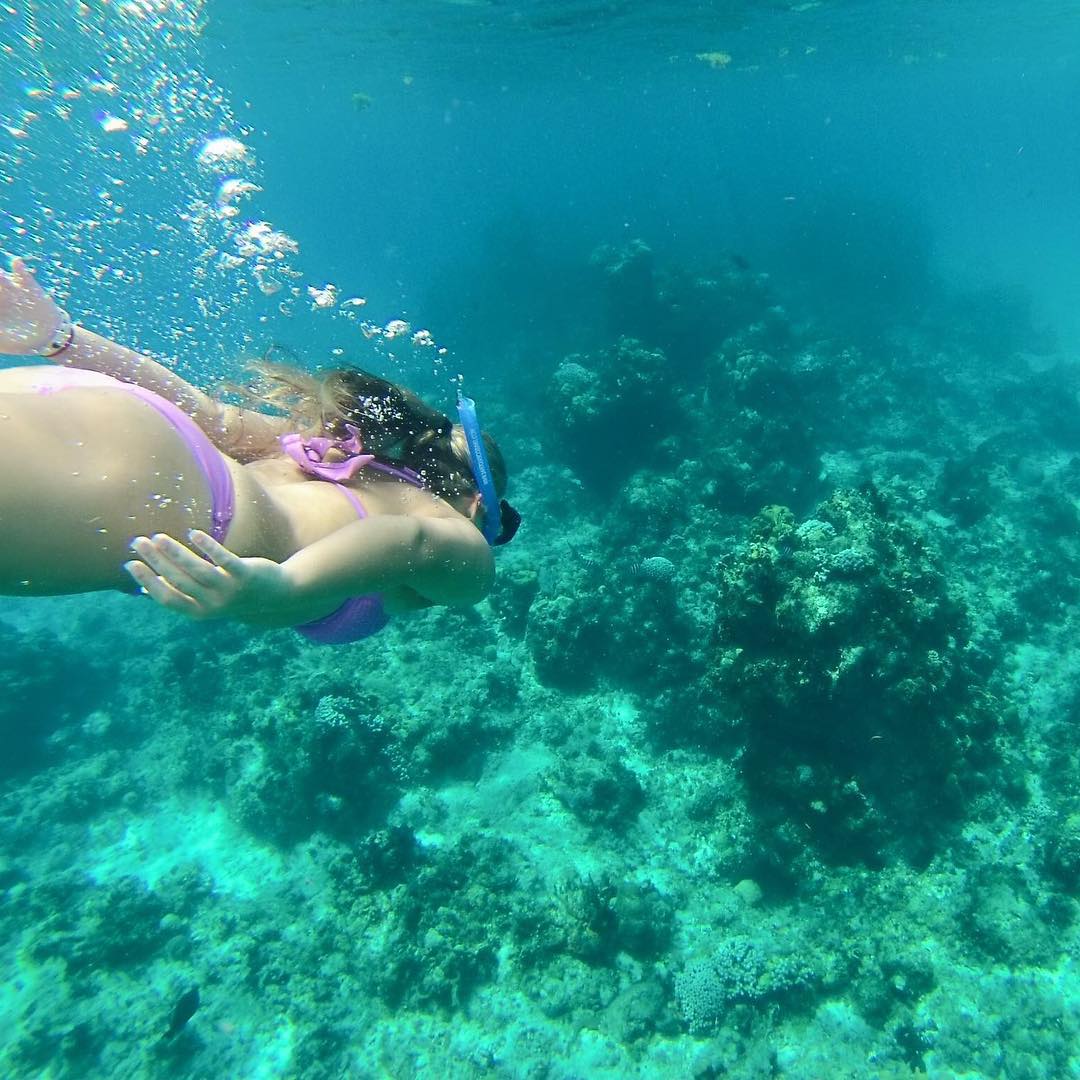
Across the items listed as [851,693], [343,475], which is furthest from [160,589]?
[851,693]

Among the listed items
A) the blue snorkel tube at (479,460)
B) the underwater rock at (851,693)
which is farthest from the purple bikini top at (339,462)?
the underwater rock at (851,693)

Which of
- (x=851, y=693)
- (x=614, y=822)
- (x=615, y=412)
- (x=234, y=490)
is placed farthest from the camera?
(x=615, y=412)

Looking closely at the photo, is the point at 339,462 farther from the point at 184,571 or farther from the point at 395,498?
the point at 184,571

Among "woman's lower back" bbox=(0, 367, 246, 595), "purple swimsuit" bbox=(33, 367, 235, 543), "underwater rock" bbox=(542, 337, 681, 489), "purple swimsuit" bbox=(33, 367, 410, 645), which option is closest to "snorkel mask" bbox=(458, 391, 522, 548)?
"purple swimsuit" bbox=(33, 367, 410, 645)

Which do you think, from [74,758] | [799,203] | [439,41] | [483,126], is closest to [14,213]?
[483,126]

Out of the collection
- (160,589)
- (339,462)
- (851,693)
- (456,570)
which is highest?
(339,462)

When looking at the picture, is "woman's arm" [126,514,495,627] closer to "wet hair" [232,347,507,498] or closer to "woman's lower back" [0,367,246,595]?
"woman's lower back" [0,367,246,595]

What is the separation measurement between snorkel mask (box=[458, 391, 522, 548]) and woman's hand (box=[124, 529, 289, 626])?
1.02 metres

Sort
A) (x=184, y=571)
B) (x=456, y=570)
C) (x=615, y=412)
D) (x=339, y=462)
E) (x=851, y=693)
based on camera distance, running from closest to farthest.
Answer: (x=184, y=571) < (x=456, y=570) < (x=339, y=462) < (x=851, y=693) < (x=615, y=412)

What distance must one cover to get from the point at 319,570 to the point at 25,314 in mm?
1743

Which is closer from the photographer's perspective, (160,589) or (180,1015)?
(160,589)

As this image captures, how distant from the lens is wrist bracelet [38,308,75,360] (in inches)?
94.3

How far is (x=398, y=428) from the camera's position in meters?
2.52

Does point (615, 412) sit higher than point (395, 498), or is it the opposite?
point (615, 412)
